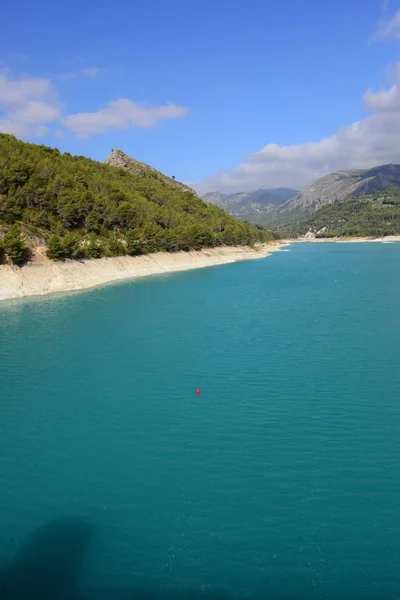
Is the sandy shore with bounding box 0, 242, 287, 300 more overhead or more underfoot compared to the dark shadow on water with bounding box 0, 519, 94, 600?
more overhead

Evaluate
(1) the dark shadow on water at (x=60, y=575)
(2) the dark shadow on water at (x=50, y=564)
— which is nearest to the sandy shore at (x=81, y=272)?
(2) the dark shadow on water at (x=50, y=564)

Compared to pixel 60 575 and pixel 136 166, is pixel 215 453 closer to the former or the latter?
pixel 60 575

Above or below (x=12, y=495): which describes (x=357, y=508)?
below

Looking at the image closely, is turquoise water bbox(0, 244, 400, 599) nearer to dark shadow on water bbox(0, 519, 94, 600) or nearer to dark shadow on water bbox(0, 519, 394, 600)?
dark shadow on water bbox(0, 519, 394, 600)

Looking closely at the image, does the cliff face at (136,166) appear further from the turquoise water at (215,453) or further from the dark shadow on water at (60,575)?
the dark shadow on water at (60,575)

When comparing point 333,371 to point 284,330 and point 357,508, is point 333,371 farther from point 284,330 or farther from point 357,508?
point 357,508

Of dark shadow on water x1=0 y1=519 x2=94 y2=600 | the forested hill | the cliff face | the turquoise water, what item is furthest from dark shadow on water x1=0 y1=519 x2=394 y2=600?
the cliff face

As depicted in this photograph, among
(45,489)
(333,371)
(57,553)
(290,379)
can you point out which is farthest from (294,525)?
(333,371)
